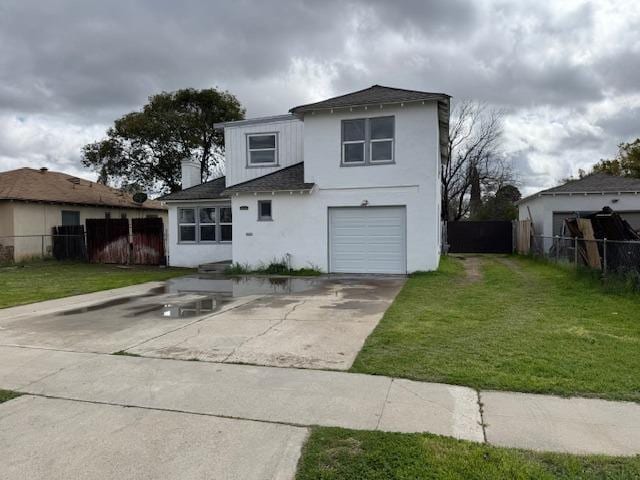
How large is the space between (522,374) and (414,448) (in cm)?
212

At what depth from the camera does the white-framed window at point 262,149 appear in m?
17.6

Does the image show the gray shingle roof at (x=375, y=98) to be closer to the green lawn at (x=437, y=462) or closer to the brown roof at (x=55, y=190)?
the green lawn at (x=437, y=462)

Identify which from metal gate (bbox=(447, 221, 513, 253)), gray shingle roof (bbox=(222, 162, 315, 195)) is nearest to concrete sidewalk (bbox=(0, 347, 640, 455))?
gray shingle roof (bbox=(222, 162, 315, 195))

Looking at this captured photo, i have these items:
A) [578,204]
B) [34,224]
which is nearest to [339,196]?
[578,204]

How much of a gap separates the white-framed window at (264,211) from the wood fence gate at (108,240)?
8.76 metres

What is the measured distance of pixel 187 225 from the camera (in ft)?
61.9

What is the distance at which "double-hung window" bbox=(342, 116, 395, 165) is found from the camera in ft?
47.3

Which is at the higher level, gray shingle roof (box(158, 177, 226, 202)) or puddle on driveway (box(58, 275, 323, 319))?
gray shingle roof (box(158, 177, 226, 202))

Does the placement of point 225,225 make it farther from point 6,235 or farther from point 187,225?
point 6,235

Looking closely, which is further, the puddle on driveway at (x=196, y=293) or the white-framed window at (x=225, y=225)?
the white-framed window at (x=225, y=225)


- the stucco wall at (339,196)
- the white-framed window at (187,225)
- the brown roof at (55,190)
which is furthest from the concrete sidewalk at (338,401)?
the brown roof at (55,190)

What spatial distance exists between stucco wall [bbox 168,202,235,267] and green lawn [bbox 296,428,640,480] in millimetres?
15378

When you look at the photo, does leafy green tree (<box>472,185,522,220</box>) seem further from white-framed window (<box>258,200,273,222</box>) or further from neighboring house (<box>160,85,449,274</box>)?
white-framed window (<box>258,200,273,222</box>)

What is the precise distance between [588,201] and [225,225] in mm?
15506
